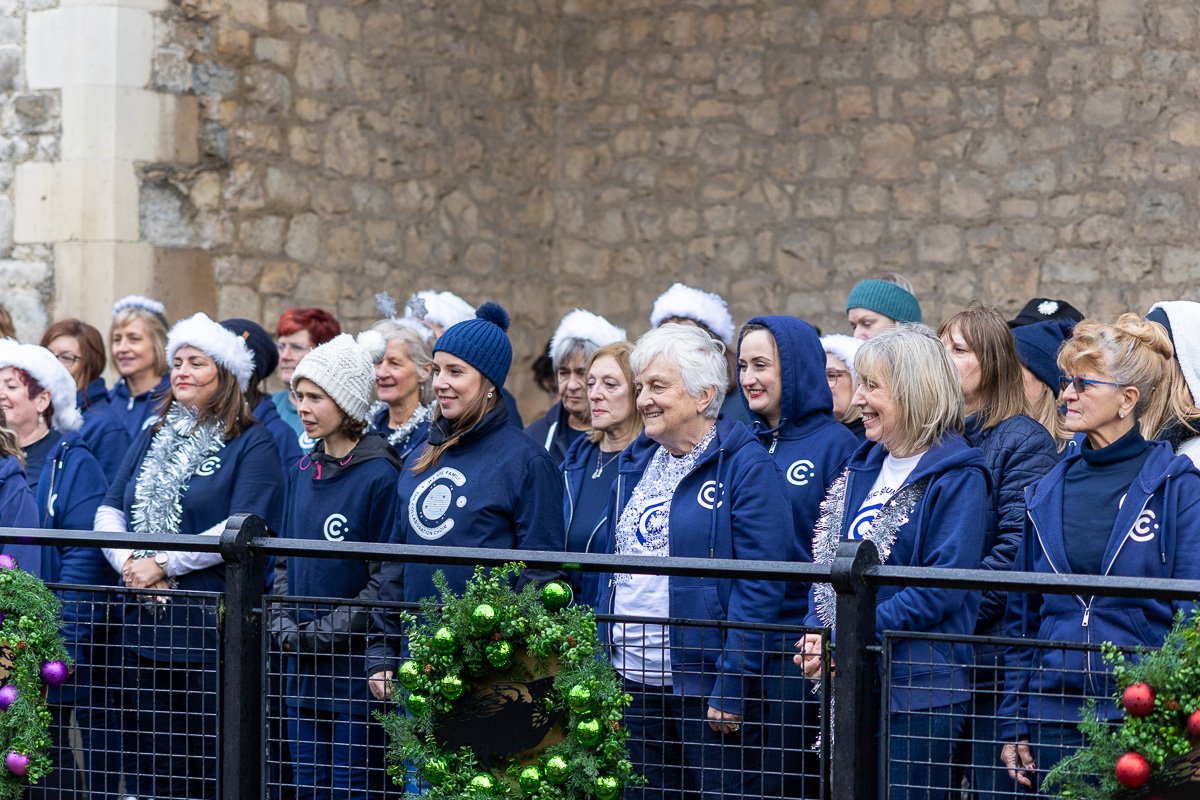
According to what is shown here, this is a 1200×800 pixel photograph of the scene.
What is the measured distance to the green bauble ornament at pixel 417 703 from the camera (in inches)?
129

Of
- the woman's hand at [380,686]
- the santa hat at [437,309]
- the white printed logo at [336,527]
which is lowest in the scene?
the woman's hand at [380,686]

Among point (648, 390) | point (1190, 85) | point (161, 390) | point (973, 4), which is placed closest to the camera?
point (648, 390)

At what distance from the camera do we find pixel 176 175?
8.01 m

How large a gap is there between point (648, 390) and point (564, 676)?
1.05 metres

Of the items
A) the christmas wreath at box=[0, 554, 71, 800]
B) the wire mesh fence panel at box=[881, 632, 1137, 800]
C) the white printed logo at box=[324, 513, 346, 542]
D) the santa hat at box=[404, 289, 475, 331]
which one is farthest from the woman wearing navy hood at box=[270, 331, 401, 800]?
the santa hat at box=[404, 289, 475, 331]

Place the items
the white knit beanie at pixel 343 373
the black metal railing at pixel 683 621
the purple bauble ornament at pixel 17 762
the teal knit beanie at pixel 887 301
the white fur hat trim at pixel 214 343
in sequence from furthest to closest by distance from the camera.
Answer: the teal knit beanie at pixel 887 301
the white fur hat trim at pixel 214 343
the white knit beanie at pixel 343 373
the purple bauble ornament at pixel 17 762
the black metal railing at pixel 683 621

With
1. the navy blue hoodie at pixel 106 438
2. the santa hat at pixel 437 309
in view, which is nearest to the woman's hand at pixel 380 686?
the navy blue hoodie at pixel 106 438

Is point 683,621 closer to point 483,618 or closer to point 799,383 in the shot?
point 483,618

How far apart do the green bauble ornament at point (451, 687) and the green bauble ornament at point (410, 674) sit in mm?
59

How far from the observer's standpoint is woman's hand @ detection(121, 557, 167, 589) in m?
4.55

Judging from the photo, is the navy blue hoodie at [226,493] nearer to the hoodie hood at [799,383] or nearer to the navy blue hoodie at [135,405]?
the navy blue hoodie at [135,405]

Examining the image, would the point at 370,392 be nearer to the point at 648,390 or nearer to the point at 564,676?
the point at 648,390

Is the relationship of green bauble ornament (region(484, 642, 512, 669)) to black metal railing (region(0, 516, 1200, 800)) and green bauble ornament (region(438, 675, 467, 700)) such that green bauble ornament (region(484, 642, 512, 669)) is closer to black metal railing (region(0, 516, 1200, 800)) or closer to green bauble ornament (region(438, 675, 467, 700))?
green bauble ornament (region(438, 675, 467, 700))

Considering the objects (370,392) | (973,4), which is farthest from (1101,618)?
(973,4)
